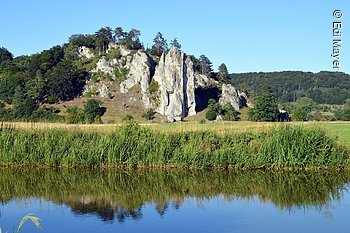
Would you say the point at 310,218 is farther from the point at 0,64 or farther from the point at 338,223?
the point at 0,64

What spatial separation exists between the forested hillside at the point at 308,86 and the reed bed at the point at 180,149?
368 feet

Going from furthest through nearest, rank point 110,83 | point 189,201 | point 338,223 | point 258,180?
point 110,83 < point 258,180 < point 189,201 < point 338,223

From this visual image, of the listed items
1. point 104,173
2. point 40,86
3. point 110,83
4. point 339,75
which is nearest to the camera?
point 104,173

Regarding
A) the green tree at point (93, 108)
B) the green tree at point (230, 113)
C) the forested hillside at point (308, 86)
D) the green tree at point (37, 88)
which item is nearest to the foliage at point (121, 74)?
the green tree at point (93, 108)

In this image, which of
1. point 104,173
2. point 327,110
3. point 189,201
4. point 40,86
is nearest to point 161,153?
point 104,173

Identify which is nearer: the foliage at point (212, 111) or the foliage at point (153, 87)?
the foliage at point (212, 111)

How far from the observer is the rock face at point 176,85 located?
358ft

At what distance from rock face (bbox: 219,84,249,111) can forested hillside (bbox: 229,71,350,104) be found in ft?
51.3

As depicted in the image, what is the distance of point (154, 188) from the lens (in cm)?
1688

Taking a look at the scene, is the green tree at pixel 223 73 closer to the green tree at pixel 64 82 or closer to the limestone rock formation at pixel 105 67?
the limestone rock formation at pixel 105 67

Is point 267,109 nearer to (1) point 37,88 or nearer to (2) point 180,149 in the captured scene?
(1) point 37,88

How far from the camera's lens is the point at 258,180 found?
18.3 metres

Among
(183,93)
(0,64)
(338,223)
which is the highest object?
(0,64)

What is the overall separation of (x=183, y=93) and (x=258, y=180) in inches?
3730
